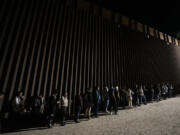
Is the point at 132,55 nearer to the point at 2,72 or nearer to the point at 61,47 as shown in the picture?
the point at 61,47

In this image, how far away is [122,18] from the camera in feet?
31.8

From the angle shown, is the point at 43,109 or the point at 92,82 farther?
the point at 92,82

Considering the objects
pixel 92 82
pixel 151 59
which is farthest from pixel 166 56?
pixel 92 82

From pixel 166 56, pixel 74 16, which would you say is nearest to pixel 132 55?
pixel 74 16

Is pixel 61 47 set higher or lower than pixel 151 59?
lower

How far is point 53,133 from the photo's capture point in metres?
3.07

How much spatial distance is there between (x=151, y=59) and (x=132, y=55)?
2.97 meters

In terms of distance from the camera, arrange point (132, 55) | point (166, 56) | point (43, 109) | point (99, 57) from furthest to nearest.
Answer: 1. point (166, 56)
2. point (132, 55)
3. point (99, 57)
4. point (43, 109)

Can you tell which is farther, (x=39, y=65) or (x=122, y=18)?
(x=122, y=18)

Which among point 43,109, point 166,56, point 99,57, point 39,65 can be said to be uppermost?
point 166,56

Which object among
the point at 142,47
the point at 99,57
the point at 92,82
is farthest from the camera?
the point at 142,47

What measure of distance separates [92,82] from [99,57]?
1789 mm

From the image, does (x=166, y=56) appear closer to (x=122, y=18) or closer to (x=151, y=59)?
(x=151, y=59)

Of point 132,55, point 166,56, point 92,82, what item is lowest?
point 92,82
